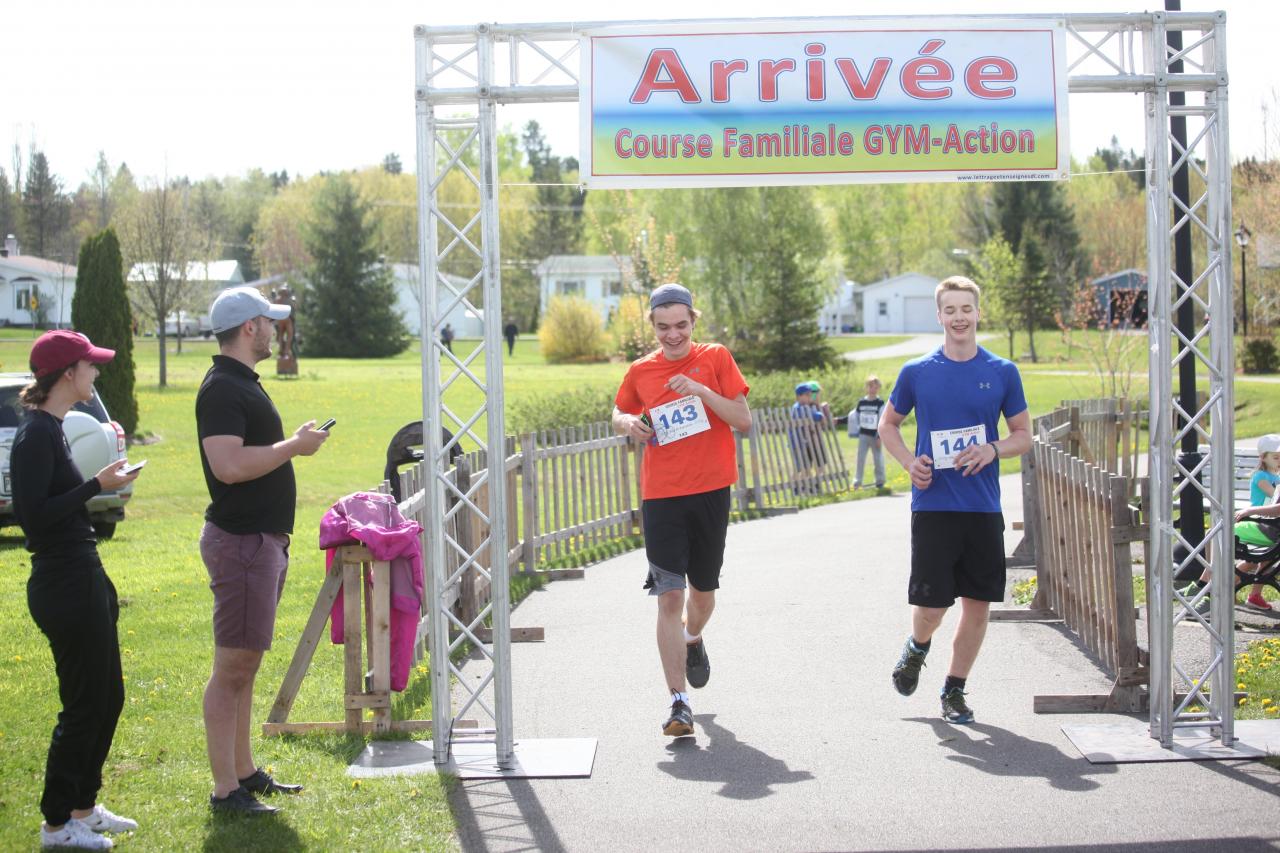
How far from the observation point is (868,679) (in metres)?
8.09

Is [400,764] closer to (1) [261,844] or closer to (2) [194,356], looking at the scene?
(1) [261,844]

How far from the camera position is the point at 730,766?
6.36 metres

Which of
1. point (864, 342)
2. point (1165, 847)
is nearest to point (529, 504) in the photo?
point (1165, 847)

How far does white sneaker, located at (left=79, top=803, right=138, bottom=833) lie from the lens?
537cm

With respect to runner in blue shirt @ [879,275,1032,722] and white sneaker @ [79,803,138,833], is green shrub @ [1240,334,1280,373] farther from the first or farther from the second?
white sneaker @ [79,803,138,833]

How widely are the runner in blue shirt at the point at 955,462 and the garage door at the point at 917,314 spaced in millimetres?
87396

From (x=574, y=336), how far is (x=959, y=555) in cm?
5458

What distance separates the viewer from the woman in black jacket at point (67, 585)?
5.08 m

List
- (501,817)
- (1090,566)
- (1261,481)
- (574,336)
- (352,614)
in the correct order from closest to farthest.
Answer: (501,817) < (352,614) < (1090,566) < (1261,481) < (574,336)

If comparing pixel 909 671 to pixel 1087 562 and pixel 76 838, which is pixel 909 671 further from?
pixel 76 838

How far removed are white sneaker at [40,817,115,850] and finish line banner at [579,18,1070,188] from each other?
356 centimetres

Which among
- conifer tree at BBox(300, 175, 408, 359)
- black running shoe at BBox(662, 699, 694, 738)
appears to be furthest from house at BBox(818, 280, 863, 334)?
black running shoe at BBox(662, 699, 694, 738)

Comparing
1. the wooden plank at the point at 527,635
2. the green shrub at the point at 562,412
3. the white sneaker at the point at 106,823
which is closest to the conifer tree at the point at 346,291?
the green shrub at the point at 562,412

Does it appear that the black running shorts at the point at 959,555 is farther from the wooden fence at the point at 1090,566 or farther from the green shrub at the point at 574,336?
the green shrub at the point at 574,336
